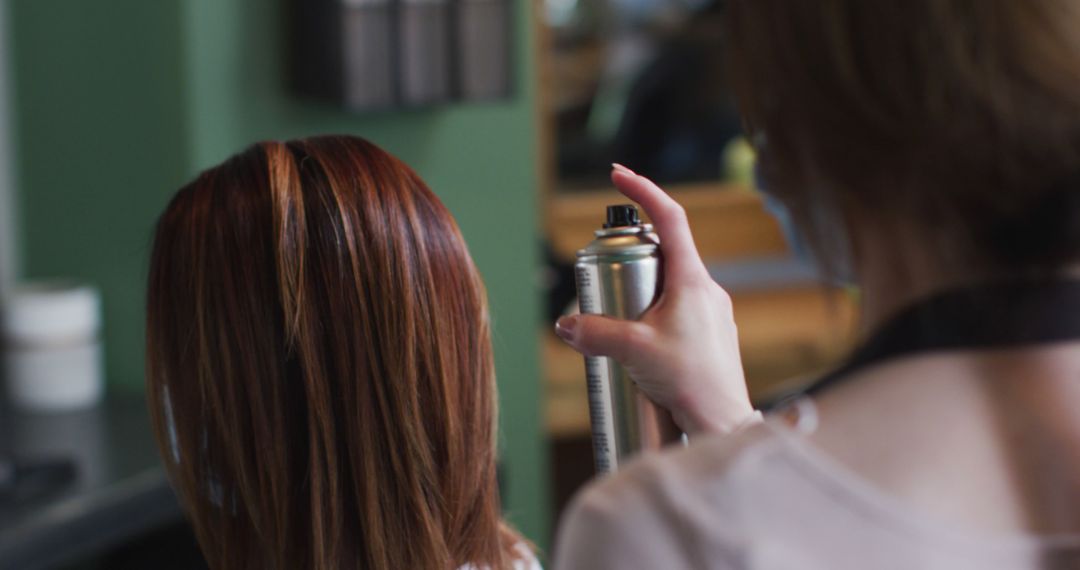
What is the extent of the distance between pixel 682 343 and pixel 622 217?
8cm

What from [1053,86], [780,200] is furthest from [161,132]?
[1053,86]

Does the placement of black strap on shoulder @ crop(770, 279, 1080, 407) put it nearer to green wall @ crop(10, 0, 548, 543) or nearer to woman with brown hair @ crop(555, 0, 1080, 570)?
woman with brown hair @ crop(555, 0, 1080, 570)

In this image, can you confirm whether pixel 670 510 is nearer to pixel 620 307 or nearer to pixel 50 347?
pixel 620 307

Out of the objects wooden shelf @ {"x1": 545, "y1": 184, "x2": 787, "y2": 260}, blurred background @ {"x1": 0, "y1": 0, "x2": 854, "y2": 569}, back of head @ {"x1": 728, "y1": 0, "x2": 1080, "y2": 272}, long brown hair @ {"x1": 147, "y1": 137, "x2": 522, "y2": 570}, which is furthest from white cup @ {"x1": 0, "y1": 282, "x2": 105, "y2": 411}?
back of head @ {"x1": 728, "y1": 0, "x2": 1080, "y2": 272}

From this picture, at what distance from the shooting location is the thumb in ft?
2.32

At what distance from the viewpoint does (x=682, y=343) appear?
28.4 inches

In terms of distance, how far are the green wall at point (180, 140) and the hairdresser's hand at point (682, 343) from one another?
138cm

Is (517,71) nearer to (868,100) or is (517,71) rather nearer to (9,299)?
(9,299)

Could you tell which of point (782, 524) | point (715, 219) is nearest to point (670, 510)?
point (782, 524)

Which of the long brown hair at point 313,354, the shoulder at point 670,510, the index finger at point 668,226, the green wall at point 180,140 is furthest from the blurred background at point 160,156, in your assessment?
the shoulder at point 670,510

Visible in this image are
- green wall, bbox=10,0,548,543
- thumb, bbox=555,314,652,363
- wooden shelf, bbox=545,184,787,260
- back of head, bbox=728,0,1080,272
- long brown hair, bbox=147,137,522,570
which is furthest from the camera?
wooden shelf, bbox=545,184,787,260

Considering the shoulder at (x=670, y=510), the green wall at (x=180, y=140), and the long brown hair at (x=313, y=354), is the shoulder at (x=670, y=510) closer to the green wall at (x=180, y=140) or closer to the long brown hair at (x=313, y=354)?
the long brown hair at (x=313, y=354)

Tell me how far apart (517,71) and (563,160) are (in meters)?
1.15

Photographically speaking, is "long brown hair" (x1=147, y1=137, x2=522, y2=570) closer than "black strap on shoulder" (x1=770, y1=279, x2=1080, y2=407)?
No
